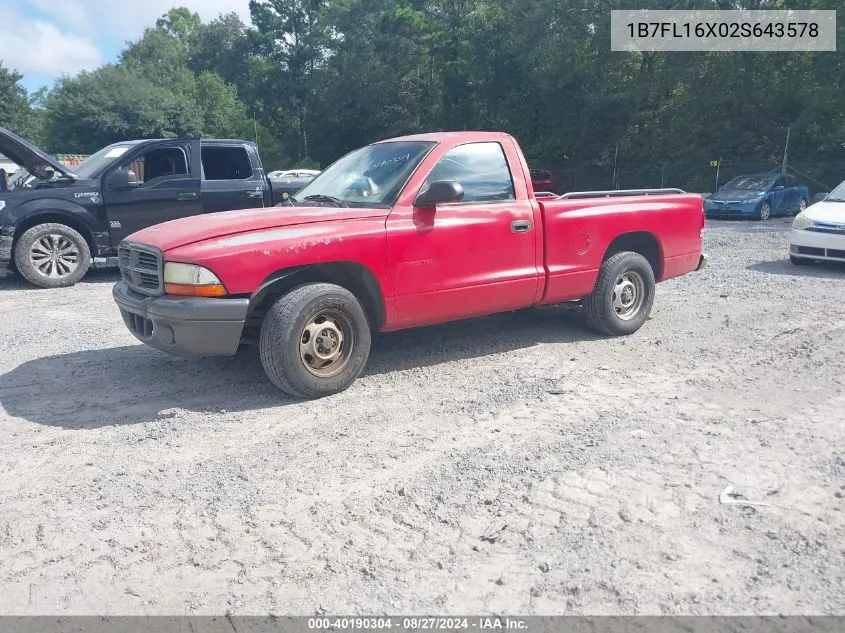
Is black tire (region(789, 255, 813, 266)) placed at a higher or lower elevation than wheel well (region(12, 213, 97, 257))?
lower

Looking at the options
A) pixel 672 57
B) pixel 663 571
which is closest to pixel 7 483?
pixel 663 571

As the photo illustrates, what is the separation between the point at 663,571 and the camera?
3.08m

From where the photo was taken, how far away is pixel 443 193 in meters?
5.32

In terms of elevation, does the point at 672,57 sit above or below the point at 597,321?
above

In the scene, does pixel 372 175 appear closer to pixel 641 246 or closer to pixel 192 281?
pixel 192 281

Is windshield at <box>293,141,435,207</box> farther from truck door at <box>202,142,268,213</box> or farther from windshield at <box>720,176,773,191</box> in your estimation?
Result: windshield at <box>720,176,773,191</box>

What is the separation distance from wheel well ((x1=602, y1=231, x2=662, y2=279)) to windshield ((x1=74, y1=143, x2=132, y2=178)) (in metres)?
7.17

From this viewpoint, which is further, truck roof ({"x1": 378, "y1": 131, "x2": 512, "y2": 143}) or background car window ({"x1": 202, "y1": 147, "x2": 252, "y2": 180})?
background car window ({"x1": 202, "y1": 147, "x2": 252, "y2": 180})

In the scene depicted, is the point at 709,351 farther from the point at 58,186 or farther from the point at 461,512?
the point at 58,186

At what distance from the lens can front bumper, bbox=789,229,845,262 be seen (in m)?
10.4

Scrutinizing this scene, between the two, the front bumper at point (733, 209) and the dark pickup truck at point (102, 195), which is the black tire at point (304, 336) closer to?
the dark pickup truck at point (102, 195)

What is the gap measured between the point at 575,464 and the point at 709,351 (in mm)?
2908

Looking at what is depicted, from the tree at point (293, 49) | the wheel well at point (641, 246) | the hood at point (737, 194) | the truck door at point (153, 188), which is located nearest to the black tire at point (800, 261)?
the wheel well at point (641, 246)

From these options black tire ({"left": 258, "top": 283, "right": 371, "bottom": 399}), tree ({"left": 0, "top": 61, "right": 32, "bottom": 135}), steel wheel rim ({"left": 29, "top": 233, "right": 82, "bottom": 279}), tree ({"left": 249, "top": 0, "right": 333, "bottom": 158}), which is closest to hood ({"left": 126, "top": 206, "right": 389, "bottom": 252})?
black tire ({"left": 258, "top": 283, "right": 371, "bottom": 399})
